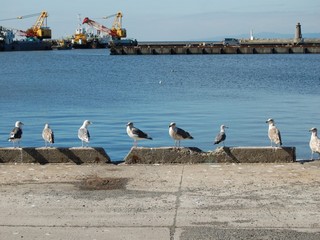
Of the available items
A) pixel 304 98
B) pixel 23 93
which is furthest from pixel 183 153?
pixel 23 93

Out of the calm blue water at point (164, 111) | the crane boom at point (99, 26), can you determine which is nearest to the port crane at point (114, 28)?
A: the crane boom at point (99, 26)

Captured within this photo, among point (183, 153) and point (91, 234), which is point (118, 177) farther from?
point (91, 234)

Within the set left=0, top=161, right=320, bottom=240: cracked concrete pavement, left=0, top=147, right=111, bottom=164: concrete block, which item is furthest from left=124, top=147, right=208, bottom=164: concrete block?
left=0, top=147, right=111, bottom=164: concrete block

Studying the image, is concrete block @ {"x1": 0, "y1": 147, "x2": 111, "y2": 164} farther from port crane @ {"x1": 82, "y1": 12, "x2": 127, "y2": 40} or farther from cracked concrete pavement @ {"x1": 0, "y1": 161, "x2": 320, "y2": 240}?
port crane @ {"x1": 82, "y1": 12, "x2": 127, "y2": 40}

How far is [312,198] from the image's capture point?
320 inches

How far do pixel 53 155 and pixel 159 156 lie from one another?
5.23 feet

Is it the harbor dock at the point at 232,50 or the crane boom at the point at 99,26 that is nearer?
the harbor dock at the point at 232,50

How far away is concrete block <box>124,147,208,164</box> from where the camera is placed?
10.7 meters

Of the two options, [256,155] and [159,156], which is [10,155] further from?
[256,155]

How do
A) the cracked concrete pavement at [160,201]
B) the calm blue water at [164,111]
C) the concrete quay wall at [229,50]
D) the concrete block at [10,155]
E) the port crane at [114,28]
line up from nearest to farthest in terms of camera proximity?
1. the cracked concrete pavement at [160,201]
2. the concrete block at [10,155]
3. the calm blue water at [164,111]
4. the concrete quay wall at [229,50]
5. the port crane at [114,28]

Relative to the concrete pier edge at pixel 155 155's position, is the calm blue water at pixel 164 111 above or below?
below

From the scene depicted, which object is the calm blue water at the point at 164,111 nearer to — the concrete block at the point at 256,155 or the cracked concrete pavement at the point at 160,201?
the concrete block at the point at 256,155

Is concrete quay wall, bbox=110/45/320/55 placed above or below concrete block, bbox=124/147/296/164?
below

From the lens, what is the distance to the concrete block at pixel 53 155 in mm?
10680
